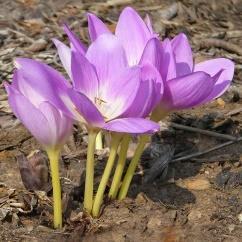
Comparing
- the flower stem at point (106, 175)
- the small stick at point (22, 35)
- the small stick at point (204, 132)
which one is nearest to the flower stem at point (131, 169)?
the flower stem at point (106, 175)

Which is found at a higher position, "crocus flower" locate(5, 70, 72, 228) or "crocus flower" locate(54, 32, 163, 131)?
"crocus flower" locate(54, 32, 163, 131)

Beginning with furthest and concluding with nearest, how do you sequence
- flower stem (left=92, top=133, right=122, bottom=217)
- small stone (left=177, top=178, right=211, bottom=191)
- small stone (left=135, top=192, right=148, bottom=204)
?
1. small stone (left=177, top=178, right=211, bottom=191)
2. small stone (left=135, top=192, right=148, bottom=204)
3. flower stem (left=92, top=133, right=122, bottom=217)

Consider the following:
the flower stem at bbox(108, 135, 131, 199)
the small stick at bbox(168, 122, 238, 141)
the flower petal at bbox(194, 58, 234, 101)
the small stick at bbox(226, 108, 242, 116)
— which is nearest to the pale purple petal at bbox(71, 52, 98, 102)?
the flower stem at bbox(108, 135, 131, 199)

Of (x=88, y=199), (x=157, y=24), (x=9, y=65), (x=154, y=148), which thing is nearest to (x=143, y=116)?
(x=88, y=199)

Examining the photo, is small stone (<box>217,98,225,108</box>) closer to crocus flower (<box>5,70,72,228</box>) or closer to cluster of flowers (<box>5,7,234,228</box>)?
cluster of flowers (<box>5,7,234,228</box>)

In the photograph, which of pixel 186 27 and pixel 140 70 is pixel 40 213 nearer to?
pixel 140 70

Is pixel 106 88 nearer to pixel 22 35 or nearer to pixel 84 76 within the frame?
pixel 84 76

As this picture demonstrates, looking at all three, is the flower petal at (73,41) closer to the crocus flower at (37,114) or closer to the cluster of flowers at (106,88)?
the cluster of flowers at (106,88)
